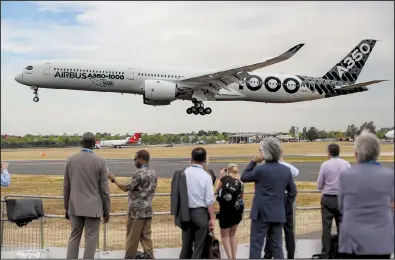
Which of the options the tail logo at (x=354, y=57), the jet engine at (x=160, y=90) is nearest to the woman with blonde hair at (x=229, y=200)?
the tail logo at (x=354, y=57)

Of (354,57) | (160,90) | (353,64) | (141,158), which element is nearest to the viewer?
(141,158)

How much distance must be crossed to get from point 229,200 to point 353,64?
7.60 metres

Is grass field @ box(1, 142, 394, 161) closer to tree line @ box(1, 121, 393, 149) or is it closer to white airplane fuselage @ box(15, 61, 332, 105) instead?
tree line @ box(1, 121, 393, 149)

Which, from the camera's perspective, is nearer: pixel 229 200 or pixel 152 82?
pixel 229 200

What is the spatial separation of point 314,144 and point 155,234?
3.93m

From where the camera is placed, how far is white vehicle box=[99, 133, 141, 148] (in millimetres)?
12514

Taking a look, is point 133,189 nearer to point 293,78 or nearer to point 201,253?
point 201,253

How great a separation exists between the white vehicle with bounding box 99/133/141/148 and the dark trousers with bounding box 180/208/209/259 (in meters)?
4.91

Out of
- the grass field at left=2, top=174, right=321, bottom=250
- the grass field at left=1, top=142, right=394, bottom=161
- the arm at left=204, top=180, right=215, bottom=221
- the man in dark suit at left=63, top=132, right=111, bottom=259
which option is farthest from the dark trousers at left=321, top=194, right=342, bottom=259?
the man in dark suit at left=63, top=132, right=111, bottom=259

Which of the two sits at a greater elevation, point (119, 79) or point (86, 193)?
point (119, 79)

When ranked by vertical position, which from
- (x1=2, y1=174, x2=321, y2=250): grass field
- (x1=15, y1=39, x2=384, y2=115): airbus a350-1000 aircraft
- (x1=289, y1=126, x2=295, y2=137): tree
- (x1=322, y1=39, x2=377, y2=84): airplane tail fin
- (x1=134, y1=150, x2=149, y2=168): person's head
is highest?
(x1=15, y1=39, x2=384, y2=115): airbus a350-1000 aircraft

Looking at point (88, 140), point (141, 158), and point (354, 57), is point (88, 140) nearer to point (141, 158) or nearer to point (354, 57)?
point (141, 158)

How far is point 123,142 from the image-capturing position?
508 inches

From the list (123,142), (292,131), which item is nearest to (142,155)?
(292,131)
